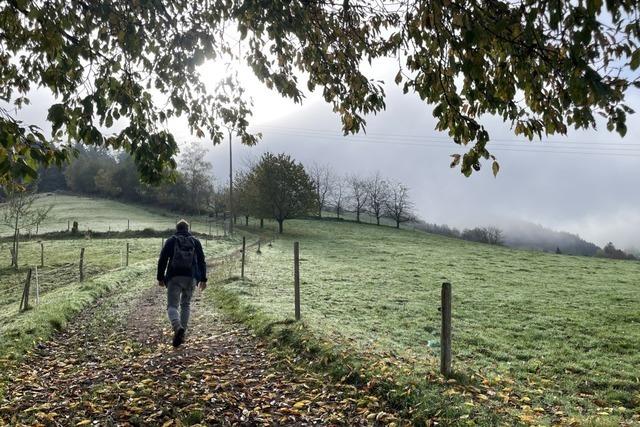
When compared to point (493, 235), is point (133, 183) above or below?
above

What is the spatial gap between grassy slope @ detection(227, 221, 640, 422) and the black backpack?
9.75 ft

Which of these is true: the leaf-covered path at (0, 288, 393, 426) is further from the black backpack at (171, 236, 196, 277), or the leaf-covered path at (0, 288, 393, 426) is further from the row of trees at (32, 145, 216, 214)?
the row of trees at (32, 145, 216, 214)

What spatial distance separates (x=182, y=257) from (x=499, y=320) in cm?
1030

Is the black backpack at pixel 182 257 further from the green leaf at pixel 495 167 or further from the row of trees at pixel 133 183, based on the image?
the row of trees at pixel 133 183

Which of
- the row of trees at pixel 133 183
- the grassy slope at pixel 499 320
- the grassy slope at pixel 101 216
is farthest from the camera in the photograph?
the row of trees at pixel 133 183

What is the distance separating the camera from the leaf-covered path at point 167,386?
5.80m

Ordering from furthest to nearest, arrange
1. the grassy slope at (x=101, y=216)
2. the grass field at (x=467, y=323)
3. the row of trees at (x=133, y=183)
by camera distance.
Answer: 1. the row of trees at (x=133, y=183)
2. the grassy slope at (x=101, y=216)
3. the grass field at (x=467, y=323)

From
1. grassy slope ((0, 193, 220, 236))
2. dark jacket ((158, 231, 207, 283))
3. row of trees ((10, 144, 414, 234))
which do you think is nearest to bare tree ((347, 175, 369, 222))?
row of trees ((10, 144, 414, 234))

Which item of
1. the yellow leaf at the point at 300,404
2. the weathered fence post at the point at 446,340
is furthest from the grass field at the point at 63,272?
the weathered fence post at the point at 446,340

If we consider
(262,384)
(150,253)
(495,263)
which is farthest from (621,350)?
(150,253)

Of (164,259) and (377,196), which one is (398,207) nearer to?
(377,196)

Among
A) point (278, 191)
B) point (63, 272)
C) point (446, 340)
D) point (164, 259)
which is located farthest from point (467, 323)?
point (278, 191)

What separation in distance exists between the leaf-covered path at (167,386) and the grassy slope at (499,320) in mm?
1622

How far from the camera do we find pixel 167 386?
22.1 feet
